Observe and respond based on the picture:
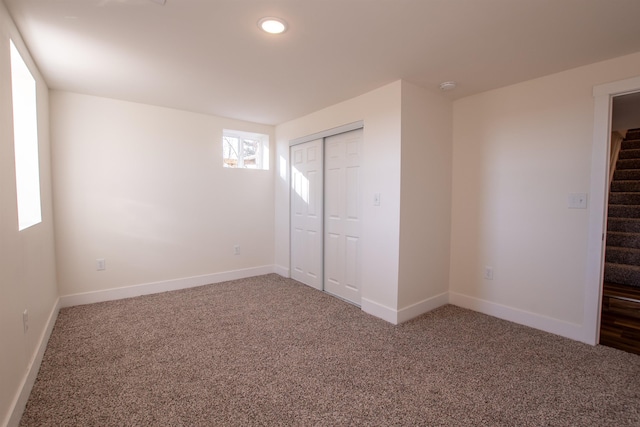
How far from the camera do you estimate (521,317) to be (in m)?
2.80

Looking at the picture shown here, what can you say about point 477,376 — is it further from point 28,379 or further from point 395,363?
point 28,379

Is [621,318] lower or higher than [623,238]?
lower

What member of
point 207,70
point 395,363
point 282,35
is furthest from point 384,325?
point 207,70

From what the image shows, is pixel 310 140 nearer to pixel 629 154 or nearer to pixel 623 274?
pixel 623 274

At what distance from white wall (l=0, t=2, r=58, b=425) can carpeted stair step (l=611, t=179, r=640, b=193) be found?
7.06 meters

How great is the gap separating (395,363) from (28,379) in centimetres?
231

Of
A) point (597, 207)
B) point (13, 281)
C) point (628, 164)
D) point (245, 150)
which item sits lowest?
point (13, 281)

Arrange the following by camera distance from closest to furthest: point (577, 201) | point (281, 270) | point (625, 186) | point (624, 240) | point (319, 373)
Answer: point (319, 373)
point (577, 201)
point (624, 240)
point (281, 270)
point (625, 186)

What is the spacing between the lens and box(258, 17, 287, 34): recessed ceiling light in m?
1.83

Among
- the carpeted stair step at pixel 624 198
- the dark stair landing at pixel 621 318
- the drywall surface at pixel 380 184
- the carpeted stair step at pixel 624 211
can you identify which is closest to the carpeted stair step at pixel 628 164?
the carpeted stair step at pixel 624 198

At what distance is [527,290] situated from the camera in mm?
2775

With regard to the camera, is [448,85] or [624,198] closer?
[448,85]

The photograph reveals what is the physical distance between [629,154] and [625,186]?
3.07 ft

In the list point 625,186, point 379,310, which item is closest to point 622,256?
point 625,186
